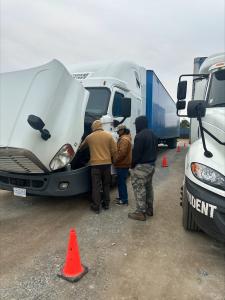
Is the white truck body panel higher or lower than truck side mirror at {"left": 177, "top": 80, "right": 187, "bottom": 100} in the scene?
lower

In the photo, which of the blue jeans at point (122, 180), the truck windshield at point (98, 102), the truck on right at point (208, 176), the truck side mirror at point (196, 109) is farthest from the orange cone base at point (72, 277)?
the truck windshield at point (98, 102)

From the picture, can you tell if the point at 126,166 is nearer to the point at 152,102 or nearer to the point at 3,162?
the point at 3,162

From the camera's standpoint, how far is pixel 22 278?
331cm

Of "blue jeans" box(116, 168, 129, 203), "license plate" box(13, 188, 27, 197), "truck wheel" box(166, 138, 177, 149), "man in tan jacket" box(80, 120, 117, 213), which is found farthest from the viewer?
"truck wheel" box(166, 138, 177, 149)

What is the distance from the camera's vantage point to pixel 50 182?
196 inches

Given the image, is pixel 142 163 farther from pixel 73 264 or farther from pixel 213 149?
pixel 73 264

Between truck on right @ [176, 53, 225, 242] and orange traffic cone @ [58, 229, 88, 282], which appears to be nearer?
truck on right @ [176, 53, 225, 242]

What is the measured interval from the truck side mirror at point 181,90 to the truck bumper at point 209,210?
2.34 metres

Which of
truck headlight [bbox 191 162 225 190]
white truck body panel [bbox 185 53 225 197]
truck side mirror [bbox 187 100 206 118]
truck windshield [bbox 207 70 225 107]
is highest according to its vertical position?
truck windshield [bbox 207 70 225 107]

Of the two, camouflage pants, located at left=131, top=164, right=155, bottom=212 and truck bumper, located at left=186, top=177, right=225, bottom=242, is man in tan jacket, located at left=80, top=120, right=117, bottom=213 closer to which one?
camouflage pants, located at left=131, top=164, right=155, bottom=212

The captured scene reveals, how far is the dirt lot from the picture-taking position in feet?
10.1

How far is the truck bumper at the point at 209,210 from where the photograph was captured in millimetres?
3116

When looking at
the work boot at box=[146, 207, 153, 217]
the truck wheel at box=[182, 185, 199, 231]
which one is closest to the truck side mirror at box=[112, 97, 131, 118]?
the work boot at box=[146, 207, 153, 217]

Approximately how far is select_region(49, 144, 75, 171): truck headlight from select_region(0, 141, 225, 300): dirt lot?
1.03 m
